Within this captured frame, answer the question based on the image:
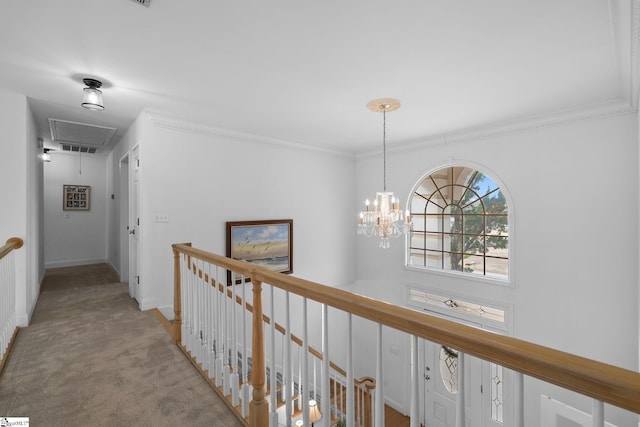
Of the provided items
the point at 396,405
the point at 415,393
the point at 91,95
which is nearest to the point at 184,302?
the point at 91,95

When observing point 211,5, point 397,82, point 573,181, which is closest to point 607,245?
point 573,181

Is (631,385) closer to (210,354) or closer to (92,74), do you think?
(210,354)

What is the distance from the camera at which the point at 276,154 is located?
4.88 meters

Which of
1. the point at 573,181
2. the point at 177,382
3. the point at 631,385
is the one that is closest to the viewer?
the point at 631,385

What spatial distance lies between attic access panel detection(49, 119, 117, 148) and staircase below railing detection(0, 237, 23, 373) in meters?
1.90

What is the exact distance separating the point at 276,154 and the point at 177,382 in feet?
11.6

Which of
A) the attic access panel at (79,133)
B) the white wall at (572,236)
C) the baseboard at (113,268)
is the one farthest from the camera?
the baseboard at (113,268)

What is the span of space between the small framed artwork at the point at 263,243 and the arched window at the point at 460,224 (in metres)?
2.21

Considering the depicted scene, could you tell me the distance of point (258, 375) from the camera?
5.15 ft

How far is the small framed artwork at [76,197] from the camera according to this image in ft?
19.8

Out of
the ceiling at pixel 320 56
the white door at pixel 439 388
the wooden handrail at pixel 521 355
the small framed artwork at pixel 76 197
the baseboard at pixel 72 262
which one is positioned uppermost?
the ceiling at pixel 320 56

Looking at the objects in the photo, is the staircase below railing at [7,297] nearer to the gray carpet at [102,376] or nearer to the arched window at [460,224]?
the gray carpet at [102,376]

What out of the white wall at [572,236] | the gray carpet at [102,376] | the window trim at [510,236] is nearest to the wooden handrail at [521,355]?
the gray carpet at [102,376]

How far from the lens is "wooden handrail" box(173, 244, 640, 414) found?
1.84ft
